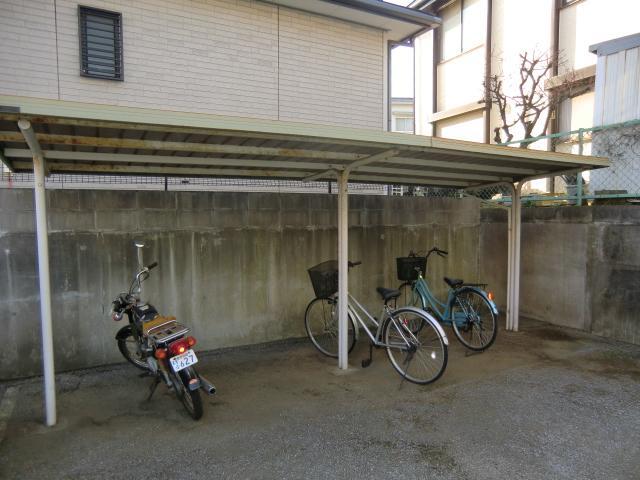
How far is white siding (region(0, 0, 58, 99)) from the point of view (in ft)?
17.5

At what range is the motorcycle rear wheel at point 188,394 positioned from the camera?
10.2ft

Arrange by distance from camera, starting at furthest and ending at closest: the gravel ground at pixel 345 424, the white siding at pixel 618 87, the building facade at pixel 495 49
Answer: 1. the building facade at pixel 495 49
2. the white siding at pixel 618 87
3. the gravel ground at pixel 345 424

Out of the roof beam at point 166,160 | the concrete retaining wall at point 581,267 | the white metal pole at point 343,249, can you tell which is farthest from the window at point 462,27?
the roof beam at point 166,160

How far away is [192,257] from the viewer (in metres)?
4.72

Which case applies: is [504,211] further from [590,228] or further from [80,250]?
[80,250]

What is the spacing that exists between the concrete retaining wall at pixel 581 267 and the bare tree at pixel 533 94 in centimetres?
404

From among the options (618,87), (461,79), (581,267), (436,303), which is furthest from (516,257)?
(461,79)

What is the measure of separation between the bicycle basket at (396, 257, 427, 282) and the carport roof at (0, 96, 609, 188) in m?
0.99

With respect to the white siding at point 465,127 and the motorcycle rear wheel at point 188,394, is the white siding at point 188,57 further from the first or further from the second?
the white siding at point 465,127

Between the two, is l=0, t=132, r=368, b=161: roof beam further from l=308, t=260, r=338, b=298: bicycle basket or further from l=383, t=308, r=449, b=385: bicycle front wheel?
l=383, t=308, r=449, b=385: bicycle front wheel

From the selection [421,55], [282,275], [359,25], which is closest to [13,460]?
[282,275]

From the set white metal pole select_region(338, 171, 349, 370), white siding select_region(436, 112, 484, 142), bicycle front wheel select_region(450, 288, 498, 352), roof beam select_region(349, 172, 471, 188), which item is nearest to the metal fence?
roof beam select_region(349, 172, 471, 188)

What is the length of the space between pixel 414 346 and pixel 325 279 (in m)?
1.14

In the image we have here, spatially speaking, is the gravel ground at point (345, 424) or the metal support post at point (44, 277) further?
the metal support post at point (44, 277)
